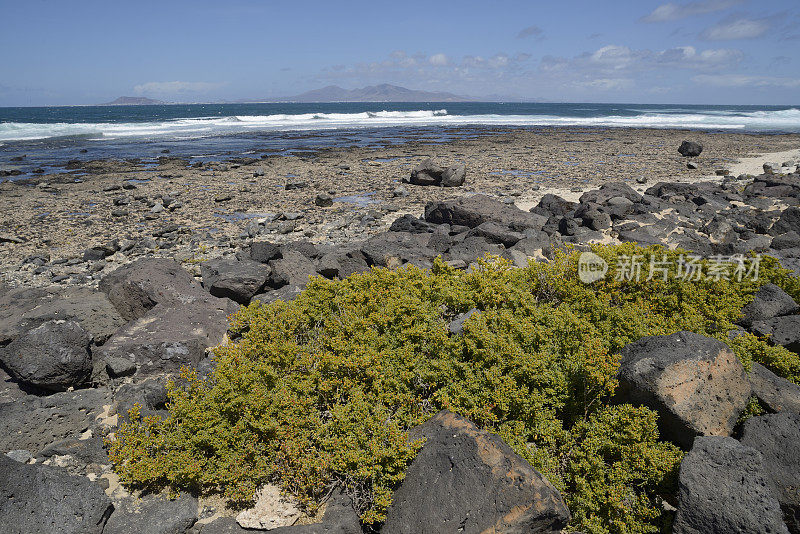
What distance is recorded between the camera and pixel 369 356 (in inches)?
181

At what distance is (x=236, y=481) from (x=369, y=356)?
1.58 m

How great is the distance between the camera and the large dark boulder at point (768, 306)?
5.88 meters

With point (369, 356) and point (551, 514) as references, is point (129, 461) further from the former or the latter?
point (551, 514)

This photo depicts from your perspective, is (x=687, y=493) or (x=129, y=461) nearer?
(x=687, y=493)

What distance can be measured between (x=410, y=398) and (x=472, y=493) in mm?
1134

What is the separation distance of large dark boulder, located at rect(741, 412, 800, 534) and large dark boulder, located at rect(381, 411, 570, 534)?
1.65 metres

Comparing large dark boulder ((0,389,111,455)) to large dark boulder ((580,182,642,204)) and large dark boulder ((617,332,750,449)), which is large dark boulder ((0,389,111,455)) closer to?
large dark boulder ((617,332,750,449))

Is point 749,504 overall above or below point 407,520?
above

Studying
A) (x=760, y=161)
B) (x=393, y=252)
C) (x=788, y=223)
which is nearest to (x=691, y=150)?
Answer: (x=760, y=161)

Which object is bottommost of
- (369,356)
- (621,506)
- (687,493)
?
(621,506)

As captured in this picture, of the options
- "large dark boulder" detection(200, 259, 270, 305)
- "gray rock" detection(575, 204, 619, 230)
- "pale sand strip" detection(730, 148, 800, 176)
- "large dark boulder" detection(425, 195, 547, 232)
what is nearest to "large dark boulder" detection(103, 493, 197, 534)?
"large dark boulder" detection(200, 259, 270, 305)

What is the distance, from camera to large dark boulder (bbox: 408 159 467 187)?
61.2 feet

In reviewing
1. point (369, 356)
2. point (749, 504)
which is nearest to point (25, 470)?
point (369, 356)

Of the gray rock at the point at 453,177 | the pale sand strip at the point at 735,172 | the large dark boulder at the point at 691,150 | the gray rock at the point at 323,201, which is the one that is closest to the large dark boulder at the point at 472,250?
the pale sand strip at the point at 735,172
